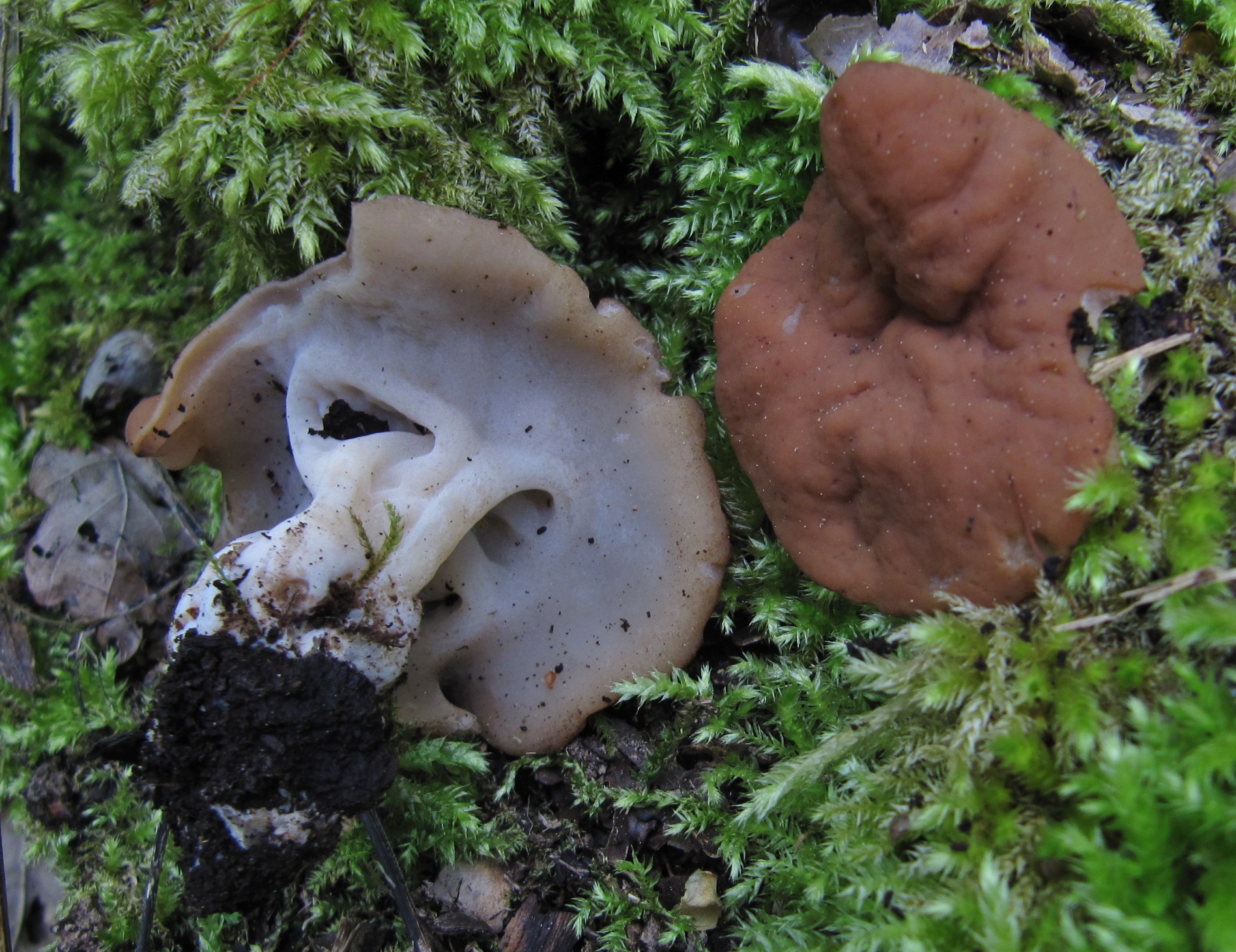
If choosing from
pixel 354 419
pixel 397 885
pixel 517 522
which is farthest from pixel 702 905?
pixel 354 419

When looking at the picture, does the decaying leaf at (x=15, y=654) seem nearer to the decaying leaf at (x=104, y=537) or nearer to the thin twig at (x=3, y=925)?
the decaying leaf at (x=104, y=537)

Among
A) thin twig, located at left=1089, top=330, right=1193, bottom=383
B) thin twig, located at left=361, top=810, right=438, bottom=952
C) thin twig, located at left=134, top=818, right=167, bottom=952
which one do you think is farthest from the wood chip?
thin twig, located at left=1089, top=330, right=1193, bottom=383

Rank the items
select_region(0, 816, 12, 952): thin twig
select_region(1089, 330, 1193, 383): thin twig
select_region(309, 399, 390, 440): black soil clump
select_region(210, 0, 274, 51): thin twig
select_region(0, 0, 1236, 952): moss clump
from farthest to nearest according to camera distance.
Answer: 1. select_region(0, 816, 12, 952): thin twig
2. select_region(309, 399, 390, 440): black soil clump
3. select_region(210, 0, 274, 51): thin twig
4. select_region(1089, 330, 1193, 383): thin twig
5. select_region(0, 0, 1236, 952): moss clump

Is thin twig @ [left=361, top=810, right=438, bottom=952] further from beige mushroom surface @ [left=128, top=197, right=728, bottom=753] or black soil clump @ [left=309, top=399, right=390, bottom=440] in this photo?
black soil clump @ [left=309, top=399, right=390, bottom=440]

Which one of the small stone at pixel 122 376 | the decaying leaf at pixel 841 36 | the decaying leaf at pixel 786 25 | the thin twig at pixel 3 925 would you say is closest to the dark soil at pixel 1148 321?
the decaying leaf at pixel 841 36

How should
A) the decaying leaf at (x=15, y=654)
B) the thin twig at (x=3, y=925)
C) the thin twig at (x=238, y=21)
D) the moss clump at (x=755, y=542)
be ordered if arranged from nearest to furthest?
1. the moss clump at (x=755, y=542)
2. the thin twig at (x=238, y=21)
3. the thin twig at (x=3, y=925)
4. the decaying leaf at (x=15, y=654)

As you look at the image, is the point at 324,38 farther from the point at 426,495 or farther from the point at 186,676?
the point at 186,676
